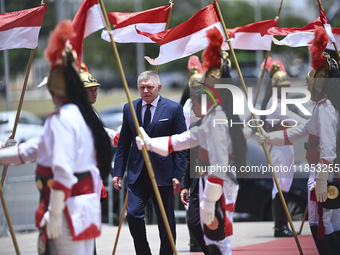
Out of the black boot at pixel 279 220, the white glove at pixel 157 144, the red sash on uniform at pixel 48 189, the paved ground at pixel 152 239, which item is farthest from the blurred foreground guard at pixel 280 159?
the red sash on uniform at pixel 48 189

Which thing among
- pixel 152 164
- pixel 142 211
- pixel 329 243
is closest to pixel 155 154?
pixel 152 164

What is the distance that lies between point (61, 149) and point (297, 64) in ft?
197

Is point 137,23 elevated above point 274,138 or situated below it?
above

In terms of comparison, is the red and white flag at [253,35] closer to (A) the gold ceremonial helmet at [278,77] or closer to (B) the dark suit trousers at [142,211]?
(A) the gold ceremonial helmet at [278,77]

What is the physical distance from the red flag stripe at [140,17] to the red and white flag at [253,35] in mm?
1267

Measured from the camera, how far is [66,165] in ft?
16.5

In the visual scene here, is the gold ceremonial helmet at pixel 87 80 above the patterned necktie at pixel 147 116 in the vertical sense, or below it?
above

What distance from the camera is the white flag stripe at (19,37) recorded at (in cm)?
812

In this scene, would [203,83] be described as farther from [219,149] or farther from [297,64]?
[297,64]

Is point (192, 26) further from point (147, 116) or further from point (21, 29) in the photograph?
point (21, 29)

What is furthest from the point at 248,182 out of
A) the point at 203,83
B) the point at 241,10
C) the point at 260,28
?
the point at 241,10

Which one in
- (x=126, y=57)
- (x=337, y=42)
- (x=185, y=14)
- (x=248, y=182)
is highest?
(x=337, y=42)

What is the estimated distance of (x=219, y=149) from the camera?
5.64 meters

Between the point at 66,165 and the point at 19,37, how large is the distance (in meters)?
3.57
